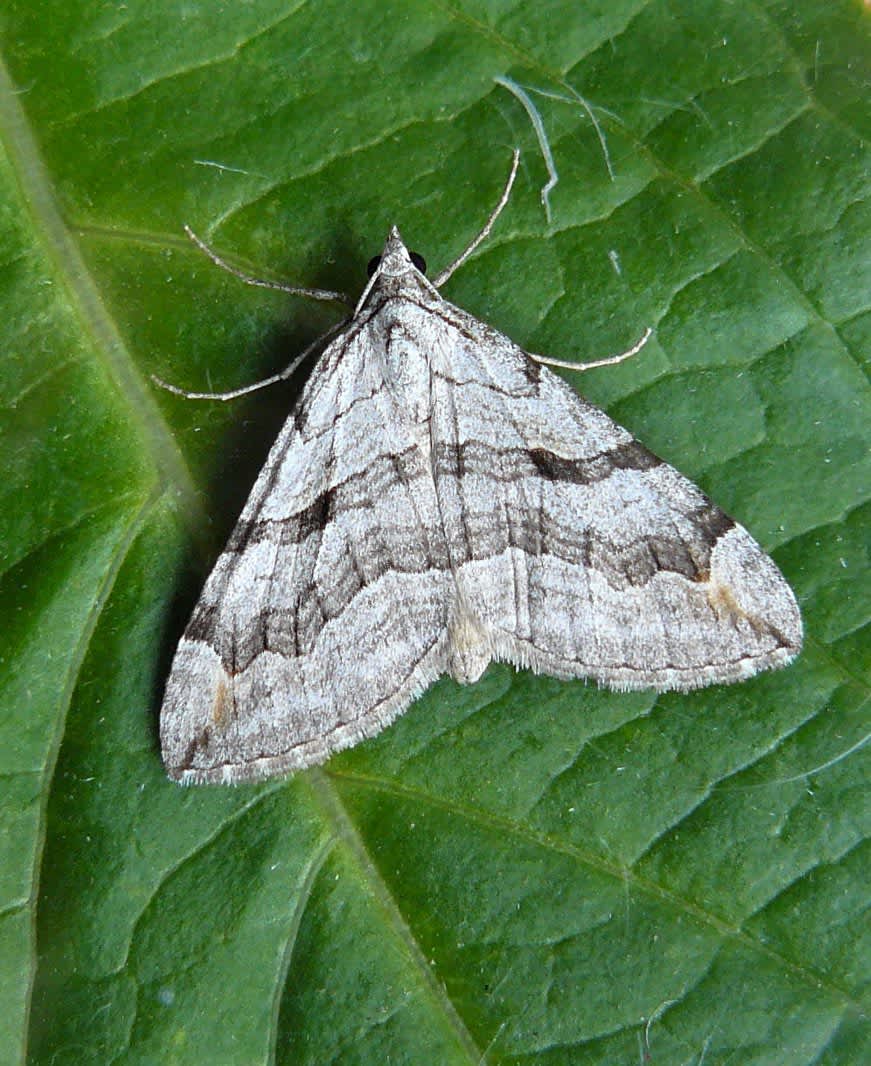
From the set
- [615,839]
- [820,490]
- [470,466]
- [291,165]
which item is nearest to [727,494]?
[820,490]

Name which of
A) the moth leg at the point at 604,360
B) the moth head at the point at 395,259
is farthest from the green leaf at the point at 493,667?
the moth head at the point at 395,259

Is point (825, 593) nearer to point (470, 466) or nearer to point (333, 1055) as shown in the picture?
point (470, 466)

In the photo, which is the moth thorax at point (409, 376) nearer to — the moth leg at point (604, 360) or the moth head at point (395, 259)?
the moth head at point (395, 259)

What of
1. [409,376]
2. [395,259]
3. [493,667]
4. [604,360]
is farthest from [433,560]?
[395,259]

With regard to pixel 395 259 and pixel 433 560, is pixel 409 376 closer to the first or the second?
pixel 395 259

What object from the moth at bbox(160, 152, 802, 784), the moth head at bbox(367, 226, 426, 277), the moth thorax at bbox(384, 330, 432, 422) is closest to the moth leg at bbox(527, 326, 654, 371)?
the moth at bbox(160, 152, 802, 784)

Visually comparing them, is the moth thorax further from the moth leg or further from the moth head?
the moth leg
